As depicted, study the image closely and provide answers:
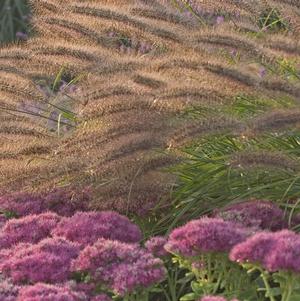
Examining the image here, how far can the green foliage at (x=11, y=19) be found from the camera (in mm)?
10109

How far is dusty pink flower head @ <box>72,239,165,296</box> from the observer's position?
2730 mm

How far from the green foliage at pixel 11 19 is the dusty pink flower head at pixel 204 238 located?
7.34 meters

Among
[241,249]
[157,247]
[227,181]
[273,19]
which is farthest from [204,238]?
[273,19]

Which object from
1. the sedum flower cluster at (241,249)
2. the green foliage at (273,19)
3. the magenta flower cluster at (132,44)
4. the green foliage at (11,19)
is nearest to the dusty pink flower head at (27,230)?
the sedum flower cluster at (241,249)

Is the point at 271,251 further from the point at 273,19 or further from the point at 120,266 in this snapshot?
the point at 273,19

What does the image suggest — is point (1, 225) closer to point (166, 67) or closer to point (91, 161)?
point (91, 161)

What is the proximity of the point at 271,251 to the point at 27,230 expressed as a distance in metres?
1.01

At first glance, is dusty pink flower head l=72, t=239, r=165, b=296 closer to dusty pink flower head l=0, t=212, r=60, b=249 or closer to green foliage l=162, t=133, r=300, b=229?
dusty pink flower head l=0, t=212, r=60, b=249

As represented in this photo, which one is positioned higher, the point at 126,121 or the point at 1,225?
the point at 126,121

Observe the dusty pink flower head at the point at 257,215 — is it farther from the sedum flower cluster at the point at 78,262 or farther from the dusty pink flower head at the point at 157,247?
the sedum flower cluster at the point at 78,262

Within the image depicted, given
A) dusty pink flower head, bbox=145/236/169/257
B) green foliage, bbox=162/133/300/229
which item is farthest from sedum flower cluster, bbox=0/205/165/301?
green foliage, bbox=162/133/300/229

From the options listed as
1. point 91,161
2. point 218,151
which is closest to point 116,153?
point 91,161

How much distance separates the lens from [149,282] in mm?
2746

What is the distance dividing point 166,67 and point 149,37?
0.27m
